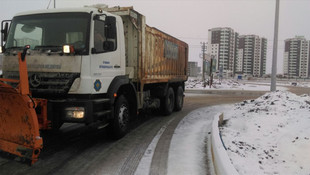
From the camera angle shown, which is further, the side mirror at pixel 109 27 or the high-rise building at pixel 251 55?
the high-rise building at pixel 251 55

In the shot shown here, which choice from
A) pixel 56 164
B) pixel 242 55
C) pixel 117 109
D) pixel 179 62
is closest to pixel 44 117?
pixel 56 164

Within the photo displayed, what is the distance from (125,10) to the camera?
6875 mm

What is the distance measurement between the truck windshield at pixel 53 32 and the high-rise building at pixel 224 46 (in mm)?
113675

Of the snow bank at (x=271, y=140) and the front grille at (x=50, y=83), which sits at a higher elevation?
the front grille at (x=50, y=83)

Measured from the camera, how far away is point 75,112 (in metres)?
4.84

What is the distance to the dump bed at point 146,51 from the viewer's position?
277 inches

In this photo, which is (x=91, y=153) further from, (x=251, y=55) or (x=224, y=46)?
(x=251, y=55)

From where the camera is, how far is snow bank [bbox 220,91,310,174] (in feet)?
15.2

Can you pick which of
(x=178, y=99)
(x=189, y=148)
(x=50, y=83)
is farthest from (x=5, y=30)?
(x=178, y=99)

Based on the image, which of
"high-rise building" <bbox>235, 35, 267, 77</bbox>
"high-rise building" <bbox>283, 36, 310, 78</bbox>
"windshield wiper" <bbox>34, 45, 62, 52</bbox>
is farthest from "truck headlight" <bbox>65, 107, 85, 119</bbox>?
"high-rise building" <bbox>283, 36, 310, 78</bbox>

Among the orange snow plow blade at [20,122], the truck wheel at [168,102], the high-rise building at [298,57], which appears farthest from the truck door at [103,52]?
the high-rise building at [298,57]

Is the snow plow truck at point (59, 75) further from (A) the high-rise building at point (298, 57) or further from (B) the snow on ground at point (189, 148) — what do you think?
(A) the high-rise building at point (298, 57)

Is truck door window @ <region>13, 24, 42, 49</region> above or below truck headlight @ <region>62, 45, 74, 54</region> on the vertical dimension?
above

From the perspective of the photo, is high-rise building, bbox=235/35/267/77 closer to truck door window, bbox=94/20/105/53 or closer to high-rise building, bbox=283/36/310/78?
high-rise building, bbox=283/36/310/78
